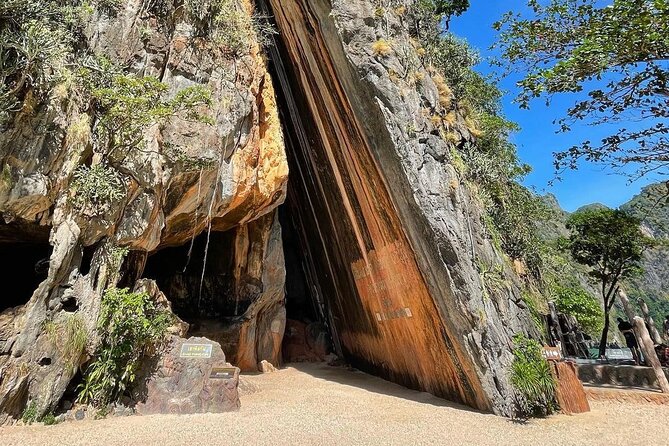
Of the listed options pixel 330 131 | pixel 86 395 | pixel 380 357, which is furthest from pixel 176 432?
pixel 330 131

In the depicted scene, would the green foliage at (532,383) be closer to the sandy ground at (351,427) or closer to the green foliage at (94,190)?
the sandy ground at (351,427)

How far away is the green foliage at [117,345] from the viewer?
549 cm

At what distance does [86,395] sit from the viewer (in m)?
5.41

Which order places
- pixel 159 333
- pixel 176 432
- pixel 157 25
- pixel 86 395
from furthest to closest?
pixel 157 25 < pixel 159 333 < pixel 86 395 < pixel 176 432

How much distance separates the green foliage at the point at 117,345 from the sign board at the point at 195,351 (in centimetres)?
47

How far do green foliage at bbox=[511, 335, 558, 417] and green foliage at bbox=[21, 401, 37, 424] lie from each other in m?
7.34

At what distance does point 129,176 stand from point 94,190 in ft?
2.33

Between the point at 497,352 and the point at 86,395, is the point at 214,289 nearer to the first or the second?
the point at 86,395

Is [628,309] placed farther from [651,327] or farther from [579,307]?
[579,307]

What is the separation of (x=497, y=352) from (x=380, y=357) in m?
4.53

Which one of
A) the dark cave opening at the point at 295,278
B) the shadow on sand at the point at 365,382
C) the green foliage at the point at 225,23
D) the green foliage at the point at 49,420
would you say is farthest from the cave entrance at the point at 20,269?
the dark cave opening at the point at 295,278

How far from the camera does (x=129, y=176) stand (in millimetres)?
6465

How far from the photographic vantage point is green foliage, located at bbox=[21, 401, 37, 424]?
15.6ft

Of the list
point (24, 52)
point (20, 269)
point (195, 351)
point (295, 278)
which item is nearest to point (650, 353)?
point (195, 351)
